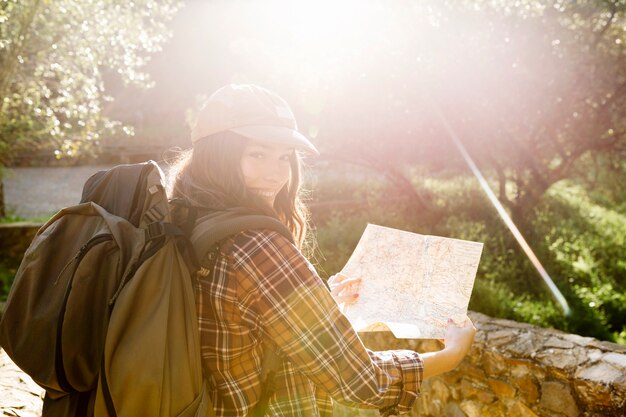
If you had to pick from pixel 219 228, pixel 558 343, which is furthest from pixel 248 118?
pixel 558 343

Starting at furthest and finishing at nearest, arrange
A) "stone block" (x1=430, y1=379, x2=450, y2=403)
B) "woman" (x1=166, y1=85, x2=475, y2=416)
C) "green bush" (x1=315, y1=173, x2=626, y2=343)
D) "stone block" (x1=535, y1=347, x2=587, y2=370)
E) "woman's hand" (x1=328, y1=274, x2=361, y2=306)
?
"green bush" (x1=315, y1=173, x2=626, y2=343)
"stone block" (x1=430, y1=379, x2=450, y2=403)
"stone block" (x1=535, y1=347, x2=587, y2=370)
"woman's hand" (x1=328, y1=274, x2=361, y2=306)
"woman" (x1=166, y1=85, x2=475, y2=416)

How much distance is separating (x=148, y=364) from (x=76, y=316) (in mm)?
244

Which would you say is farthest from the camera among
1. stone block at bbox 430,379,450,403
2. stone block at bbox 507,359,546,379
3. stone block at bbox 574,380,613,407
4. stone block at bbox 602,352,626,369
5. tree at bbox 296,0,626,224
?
tree at bbox 296,0,626,224

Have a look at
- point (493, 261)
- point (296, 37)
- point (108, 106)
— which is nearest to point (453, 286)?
point (493, 261)

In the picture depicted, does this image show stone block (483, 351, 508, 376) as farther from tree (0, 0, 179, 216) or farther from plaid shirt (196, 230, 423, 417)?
tree (0, 0, 179, 216)

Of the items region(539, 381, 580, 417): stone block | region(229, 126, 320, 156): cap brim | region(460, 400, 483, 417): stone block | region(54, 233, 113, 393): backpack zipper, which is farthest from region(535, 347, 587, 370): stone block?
region(54, 233, 113, 393): backpack zipper

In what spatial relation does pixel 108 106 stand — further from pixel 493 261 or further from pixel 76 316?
pixel 76 316

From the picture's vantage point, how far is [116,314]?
3.70 ft

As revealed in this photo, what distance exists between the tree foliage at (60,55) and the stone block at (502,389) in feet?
21.4

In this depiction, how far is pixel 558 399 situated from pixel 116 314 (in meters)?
2.94

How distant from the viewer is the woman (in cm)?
123

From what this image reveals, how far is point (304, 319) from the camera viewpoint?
1227 millimetres

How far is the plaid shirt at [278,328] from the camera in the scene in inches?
48.1

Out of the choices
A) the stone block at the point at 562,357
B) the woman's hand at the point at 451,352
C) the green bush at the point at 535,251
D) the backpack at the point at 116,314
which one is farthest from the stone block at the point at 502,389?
the backpack at the point at 116,314
